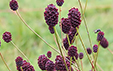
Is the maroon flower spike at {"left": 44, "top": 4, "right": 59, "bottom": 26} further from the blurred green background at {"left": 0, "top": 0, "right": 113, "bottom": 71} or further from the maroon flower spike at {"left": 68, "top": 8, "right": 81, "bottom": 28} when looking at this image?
the blurred green background at {"left": 0, "top": 0, "right": 113, "bottom": 71}

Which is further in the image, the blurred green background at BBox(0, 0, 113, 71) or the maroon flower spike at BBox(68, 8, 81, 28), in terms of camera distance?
the blurred green background at BBox(0, 0, 113, 71)

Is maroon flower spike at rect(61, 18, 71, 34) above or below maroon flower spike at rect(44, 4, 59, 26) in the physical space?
below

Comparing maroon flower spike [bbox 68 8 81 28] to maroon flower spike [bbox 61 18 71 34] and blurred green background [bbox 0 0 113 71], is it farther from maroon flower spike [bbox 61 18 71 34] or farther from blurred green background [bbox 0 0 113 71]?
blurred green background [bbox 0 0 113 71]

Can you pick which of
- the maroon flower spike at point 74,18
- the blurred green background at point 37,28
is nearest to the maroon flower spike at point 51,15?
the maroon flower spike at point 74,18

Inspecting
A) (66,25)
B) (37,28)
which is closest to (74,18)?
(66,25)

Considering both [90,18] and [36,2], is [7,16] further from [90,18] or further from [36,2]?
[90,18]

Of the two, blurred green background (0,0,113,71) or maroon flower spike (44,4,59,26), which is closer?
maroon flower spike (44,4,59,26)

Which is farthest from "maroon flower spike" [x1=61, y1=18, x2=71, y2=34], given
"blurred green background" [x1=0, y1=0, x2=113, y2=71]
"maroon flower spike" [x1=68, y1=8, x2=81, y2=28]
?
"blurred green background" [x1=0, y1=0, x2=113, y2=71]

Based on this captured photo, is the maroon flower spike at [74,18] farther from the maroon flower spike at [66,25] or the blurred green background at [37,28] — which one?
the blurred green background at [37,28]
